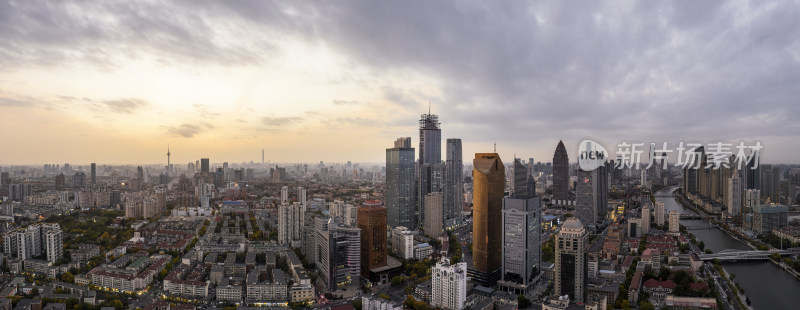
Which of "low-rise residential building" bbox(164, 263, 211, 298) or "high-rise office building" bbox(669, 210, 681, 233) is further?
"high-rise office building" bbox(669, 210, 681, 233)

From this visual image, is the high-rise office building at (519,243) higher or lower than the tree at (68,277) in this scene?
higher

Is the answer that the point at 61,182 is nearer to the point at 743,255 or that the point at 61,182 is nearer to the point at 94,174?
the point at 94,174

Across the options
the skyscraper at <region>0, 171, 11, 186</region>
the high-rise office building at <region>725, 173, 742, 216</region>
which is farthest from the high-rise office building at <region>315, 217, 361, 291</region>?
the skyscraper at <region>0, 171, 11, 186</region>

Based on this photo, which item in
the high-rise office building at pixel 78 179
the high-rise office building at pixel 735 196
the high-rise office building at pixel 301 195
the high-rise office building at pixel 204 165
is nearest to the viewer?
the high-rise office building at pixel 735 196

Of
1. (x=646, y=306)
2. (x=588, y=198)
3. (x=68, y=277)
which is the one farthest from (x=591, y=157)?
(x=68, y=277)

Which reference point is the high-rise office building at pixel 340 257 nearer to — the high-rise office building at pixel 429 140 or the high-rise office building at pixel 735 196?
the high-rise office building at pixel 429 140

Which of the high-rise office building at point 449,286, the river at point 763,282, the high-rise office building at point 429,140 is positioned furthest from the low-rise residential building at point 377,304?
the high-rise office building at point 429,140

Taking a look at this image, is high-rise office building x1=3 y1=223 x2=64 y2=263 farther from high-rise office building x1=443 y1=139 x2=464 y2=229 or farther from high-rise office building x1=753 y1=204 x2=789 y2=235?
high-rise office building x1=753 y1=204 x2=789 y2=235
